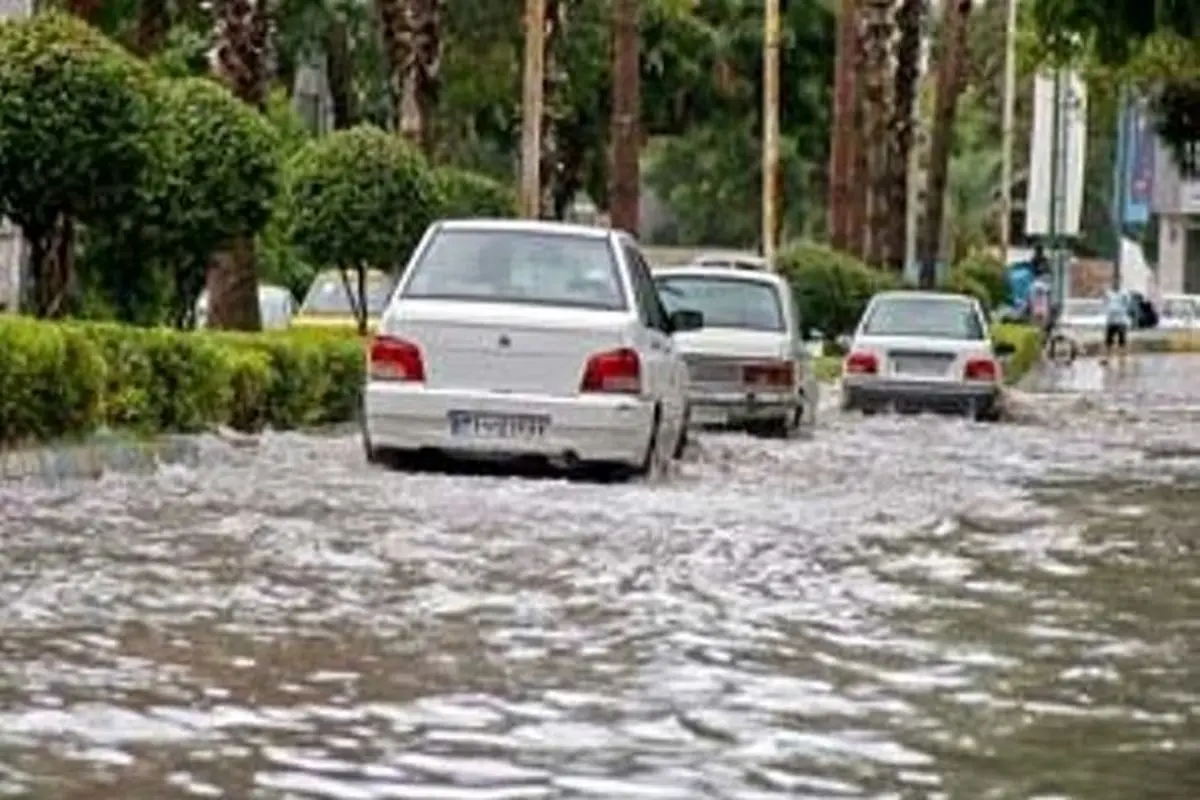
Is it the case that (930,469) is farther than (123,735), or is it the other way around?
(930,469)

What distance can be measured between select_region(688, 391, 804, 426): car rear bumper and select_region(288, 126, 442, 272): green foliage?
3.24 meters

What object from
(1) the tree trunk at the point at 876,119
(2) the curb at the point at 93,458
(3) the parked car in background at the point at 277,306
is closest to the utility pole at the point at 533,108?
(3) the parked car in background at the point at 277,306

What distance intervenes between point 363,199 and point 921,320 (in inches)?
330

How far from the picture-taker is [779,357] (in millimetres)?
28688

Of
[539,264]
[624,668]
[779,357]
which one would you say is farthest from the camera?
[779,357]

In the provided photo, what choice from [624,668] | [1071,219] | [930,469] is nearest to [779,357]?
[930,469]

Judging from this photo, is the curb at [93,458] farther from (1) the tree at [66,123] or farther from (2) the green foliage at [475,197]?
(2) the green foliage at [475,197]

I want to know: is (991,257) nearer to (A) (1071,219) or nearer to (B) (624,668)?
(A) (1071,219)

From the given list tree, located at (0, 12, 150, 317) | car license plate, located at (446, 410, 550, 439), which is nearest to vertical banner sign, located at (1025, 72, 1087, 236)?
tree, located at (0, 12, 150, 317)

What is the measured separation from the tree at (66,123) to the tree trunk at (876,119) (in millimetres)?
33603

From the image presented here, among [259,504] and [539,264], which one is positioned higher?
[539,264]

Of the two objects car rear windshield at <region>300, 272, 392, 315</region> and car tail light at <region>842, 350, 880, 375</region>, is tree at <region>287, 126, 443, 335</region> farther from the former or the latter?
car rear windshield at <region>300, 272, 392, 315</region>

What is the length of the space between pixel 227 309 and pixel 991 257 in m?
53.1

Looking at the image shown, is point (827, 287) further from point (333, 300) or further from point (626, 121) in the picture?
point (333, 300)
